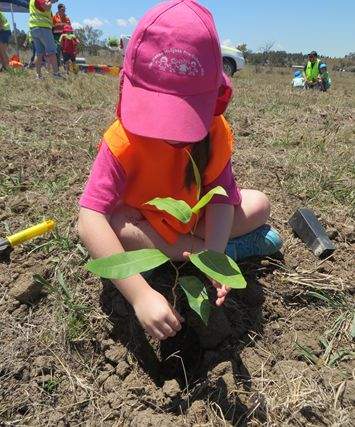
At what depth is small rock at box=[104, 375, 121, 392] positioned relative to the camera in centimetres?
124

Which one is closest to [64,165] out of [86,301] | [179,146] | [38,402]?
[86,301]

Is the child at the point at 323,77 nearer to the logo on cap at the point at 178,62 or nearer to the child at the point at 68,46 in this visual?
the child at the point at 68,46

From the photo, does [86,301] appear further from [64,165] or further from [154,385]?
[64,165]

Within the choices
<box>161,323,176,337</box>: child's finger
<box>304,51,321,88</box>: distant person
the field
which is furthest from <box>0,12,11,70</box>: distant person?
<box>161,323,176,337</box>: child's finger

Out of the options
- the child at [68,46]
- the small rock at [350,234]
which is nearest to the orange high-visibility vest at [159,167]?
the small rock at [350,234]

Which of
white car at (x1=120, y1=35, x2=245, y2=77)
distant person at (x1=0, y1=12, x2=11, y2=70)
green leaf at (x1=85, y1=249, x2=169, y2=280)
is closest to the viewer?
green leaf at (x1=85, y1=249, x2=169, y2=280)

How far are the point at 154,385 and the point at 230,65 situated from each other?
10.5 m

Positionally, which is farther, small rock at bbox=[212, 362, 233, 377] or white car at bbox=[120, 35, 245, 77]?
white car at bbox=[120, 35, 245, 77]

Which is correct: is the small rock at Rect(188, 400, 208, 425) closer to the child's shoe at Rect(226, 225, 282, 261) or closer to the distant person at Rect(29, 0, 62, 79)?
the child's shoe at Rect(226, 225, 282, 261)

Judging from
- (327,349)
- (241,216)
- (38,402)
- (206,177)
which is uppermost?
(206,177)

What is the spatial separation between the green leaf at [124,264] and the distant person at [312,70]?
10049 mm

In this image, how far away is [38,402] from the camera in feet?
3.92

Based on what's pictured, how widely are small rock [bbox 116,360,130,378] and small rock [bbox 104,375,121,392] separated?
0.05ft

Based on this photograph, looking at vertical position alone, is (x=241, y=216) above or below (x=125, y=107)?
below
